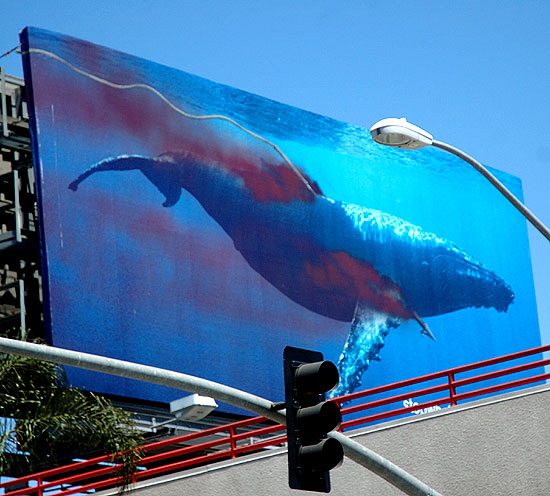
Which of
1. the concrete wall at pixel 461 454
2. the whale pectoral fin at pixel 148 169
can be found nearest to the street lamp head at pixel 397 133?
the concrete wall at pixel 461 454

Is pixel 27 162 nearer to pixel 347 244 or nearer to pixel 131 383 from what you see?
pixel 131 383

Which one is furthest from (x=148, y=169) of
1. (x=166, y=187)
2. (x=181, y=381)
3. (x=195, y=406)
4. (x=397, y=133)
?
(x=181, y=381)

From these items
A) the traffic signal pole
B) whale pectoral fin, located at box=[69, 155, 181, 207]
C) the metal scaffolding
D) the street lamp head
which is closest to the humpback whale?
whale pectoral fin, located at box=[69, 155, 181, 207]

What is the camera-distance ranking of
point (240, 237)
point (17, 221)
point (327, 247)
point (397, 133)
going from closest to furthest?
1. point (397, 133)
2. point (17, 221)
3. point (240, 237)
4. point (327, 247)

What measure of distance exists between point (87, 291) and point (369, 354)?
11.3 m

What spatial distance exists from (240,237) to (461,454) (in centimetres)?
1709

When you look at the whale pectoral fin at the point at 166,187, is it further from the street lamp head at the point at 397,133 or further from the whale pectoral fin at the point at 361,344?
→ the street lamp head at the point at 397,133

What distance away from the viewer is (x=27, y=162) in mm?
33125

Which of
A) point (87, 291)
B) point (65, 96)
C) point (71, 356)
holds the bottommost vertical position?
point (71, 356)

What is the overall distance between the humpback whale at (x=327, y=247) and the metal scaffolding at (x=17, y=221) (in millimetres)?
2352

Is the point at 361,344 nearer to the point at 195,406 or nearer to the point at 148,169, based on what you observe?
the point at 148,169

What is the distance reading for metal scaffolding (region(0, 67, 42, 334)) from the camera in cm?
3147

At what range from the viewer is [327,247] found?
37.8 meters

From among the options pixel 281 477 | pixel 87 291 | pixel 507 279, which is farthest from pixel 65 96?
pixel 507 279
